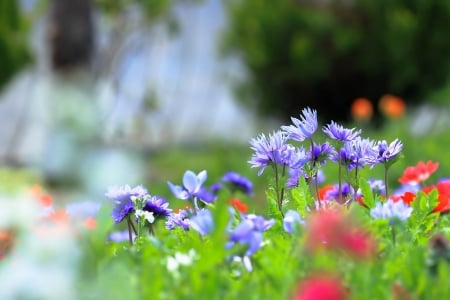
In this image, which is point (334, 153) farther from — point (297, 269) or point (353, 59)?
point (353, 59)

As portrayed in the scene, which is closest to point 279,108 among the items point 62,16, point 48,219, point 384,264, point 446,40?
point 446,40

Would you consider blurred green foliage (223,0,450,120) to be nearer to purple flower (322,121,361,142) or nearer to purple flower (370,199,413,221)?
purple flower (322,121,361,142)

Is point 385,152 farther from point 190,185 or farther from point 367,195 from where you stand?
point 190,185

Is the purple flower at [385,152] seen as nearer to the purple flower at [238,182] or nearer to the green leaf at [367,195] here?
the green leaf at [367,195]

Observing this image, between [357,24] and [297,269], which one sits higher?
[357,24]

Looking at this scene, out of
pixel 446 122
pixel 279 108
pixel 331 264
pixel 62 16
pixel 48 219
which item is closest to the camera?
pixel 331 264

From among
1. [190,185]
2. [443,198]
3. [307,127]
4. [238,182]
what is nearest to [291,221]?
[307,127]

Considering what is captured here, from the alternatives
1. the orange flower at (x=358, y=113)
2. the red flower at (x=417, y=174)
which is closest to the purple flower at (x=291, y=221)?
the red flower at (x=417, y=174)

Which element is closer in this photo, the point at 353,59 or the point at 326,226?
the point at 326,226
